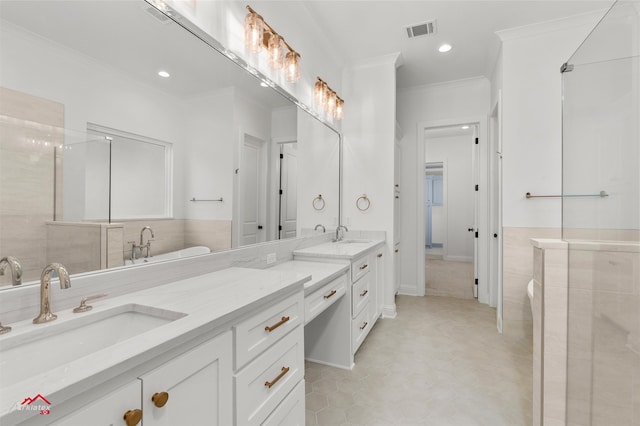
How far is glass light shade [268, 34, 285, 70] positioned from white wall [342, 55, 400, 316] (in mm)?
1463

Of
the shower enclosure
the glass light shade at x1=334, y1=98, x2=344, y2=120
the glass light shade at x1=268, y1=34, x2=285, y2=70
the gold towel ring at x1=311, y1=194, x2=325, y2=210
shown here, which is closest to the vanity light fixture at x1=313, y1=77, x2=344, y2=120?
the glass light shade at x1=334, y1=98, x2=344, y2=120

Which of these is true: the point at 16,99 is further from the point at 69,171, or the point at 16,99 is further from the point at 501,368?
the point at 501,368

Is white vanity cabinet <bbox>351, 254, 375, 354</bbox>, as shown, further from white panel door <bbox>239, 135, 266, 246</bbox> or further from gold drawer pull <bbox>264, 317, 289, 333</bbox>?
gold drawer pull <bbox>264, 317, 289, 333</bbox>

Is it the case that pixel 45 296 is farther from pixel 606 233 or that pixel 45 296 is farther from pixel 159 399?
pixel 606 233

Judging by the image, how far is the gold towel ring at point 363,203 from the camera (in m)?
3.37

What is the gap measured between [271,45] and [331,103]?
1085 mm

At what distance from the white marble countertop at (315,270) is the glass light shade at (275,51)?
1433 mm

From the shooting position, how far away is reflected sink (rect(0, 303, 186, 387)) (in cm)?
73

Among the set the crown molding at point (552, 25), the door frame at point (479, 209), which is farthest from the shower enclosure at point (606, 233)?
the door frame at point (479, 209)

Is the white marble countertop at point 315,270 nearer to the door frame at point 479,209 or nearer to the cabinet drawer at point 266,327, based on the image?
the cabinet drawer at point 266,327

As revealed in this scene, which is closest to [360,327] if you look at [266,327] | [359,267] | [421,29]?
[359,267]

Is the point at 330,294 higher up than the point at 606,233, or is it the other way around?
the point at 606,233

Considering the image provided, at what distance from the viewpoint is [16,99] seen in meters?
0.86

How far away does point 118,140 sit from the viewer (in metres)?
1.14
